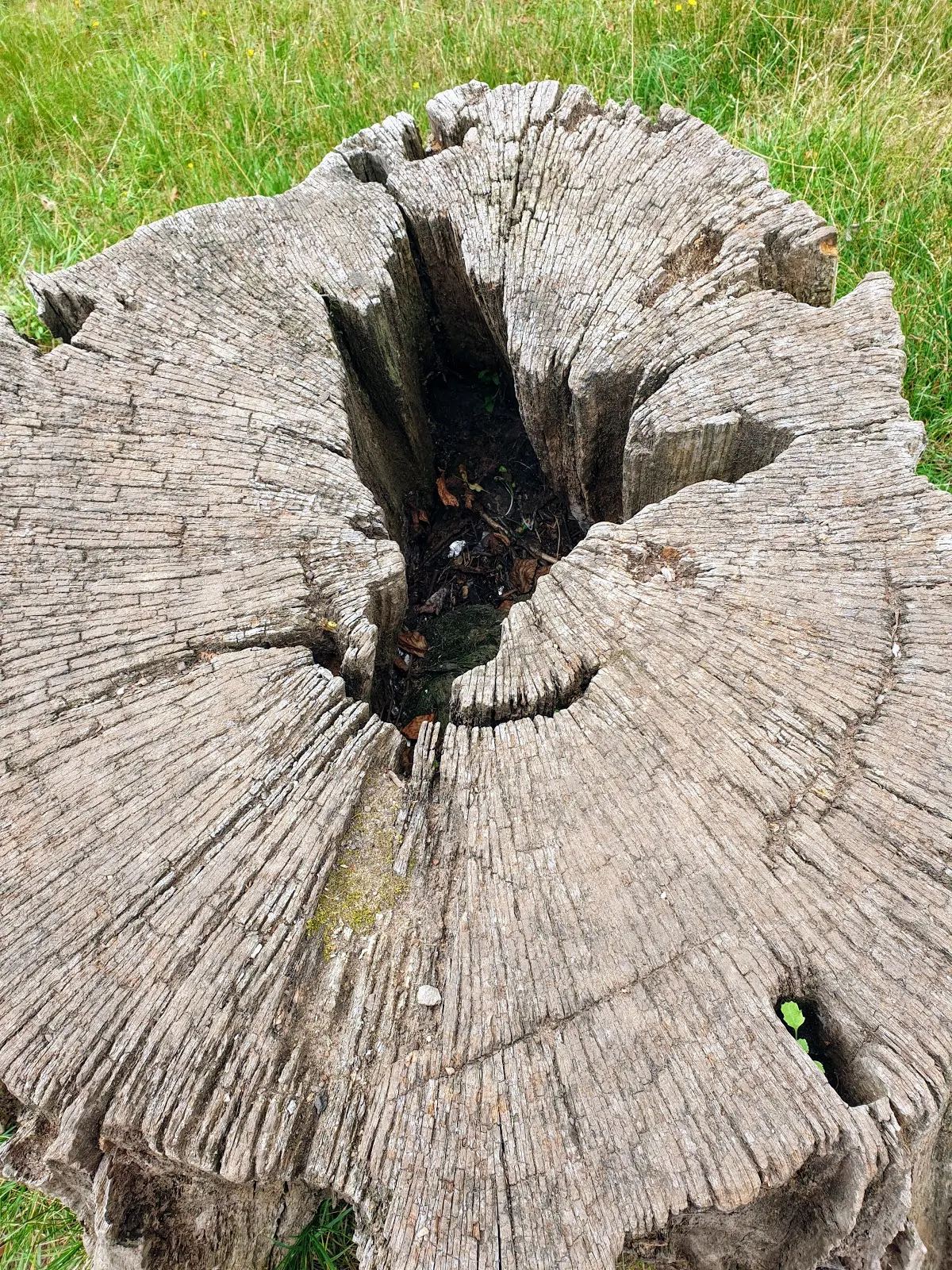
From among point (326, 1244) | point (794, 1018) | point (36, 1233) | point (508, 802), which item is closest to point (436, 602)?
point (508, 802)

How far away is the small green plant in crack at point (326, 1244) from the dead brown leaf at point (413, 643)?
1323 mm

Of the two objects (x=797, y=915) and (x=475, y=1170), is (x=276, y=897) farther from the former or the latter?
(x=797, y=915)

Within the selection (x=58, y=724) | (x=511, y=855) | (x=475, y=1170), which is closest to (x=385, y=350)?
(x=58, y=724)

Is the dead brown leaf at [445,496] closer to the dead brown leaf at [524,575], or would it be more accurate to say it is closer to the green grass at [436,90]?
the dead brown leaf at [524,575]

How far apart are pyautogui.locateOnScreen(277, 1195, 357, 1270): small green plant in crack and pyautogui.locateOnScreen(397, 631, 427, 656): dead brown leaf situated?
132cm

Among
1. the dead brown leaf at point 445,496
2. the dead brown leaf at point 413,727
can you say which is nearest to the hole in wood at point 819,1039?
the dead brown leaf at point 413,727

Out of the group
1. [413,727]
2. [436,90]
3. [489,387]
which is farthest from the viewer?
[436,90]

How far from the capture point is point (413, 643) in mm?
2205

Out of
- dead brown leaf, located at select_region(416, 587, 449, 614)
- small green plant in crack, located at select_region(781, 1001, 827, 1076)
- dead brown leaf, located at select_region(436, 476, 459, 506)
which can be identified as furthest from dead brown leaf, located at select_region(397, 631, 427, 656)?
small green plant in crack, located at select_region(781, 1001, 827, 1076)

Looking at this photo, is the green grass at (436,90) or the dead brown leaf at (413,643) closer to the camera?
the dead brown leaf at (413,643)

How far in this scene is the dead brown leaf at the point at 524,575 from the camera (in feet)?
8.14

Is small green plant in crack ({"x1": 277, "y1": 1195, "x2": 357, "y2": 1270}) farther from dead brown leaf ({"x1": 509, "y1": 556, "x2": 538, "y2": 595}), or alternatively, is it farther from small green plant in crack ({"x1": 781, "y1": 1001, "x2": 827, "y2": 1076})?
dead brown leaf ({"x1": 509, "y1": 556, "x2": 538, "y2": 595})

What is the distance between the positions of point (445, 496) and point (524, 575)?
16.5 inches

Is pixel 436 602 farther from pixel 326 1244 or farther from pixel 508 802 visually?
pixel 326 1244
